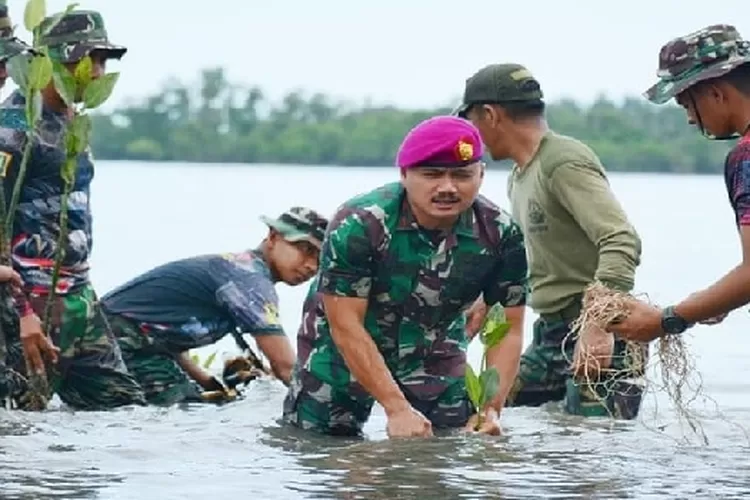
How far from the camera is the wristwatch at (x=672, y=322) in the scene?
8211 mm

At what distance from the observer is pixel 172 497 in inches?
311

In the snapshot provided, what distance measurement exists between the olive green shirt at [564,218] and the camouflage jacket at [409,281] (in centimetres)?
95

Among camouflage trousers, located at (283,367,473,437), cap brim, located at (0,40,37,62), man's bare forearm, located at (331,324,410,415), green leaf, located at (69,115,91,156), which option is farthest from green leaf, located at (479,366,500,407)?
cap brim, located at (0,40,37,62)

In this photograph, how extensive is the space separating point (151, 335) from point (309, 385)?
223cm

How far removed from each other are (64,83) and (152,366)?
1.93 metres

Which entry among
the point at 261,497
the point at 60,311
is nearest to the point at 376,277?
the point at 261,497

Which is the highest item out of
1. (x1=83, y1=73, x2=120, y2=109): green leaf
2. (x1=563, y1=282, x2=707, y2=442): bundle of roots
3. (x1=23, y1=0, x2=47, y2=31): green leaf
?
(x1=23, y1=0, x2=47, y2=31): green leaf

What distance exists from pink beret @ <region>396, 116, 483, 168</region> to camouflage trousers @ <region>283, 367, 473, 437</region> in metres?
1.01

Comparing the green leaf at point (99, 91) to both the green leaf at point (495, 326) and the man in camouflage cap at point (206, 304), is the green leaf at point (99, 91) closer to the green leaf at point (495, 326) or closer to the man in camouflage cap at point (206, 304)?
the man in camouflage cap at point (206, 304)

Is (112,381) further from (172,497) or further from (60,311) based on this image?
(172,497)

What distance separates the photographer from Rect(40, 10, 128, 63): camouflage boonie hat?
33.2 ft

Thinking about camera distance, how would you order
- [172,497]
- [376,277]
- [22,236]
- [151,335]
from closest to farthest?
[172,497]
[376,277]
[22,236]
[151,335]

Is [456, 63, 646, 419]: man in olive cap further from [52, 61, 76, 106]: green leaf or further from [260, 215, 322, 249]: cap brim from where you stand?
[52, 61, 76, 106]: green leaf

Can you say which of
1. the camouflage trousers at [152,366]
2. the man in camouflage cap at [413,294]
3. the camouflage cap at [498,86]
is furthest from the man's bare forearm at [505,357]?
the camouflage trousers at [152,366]
